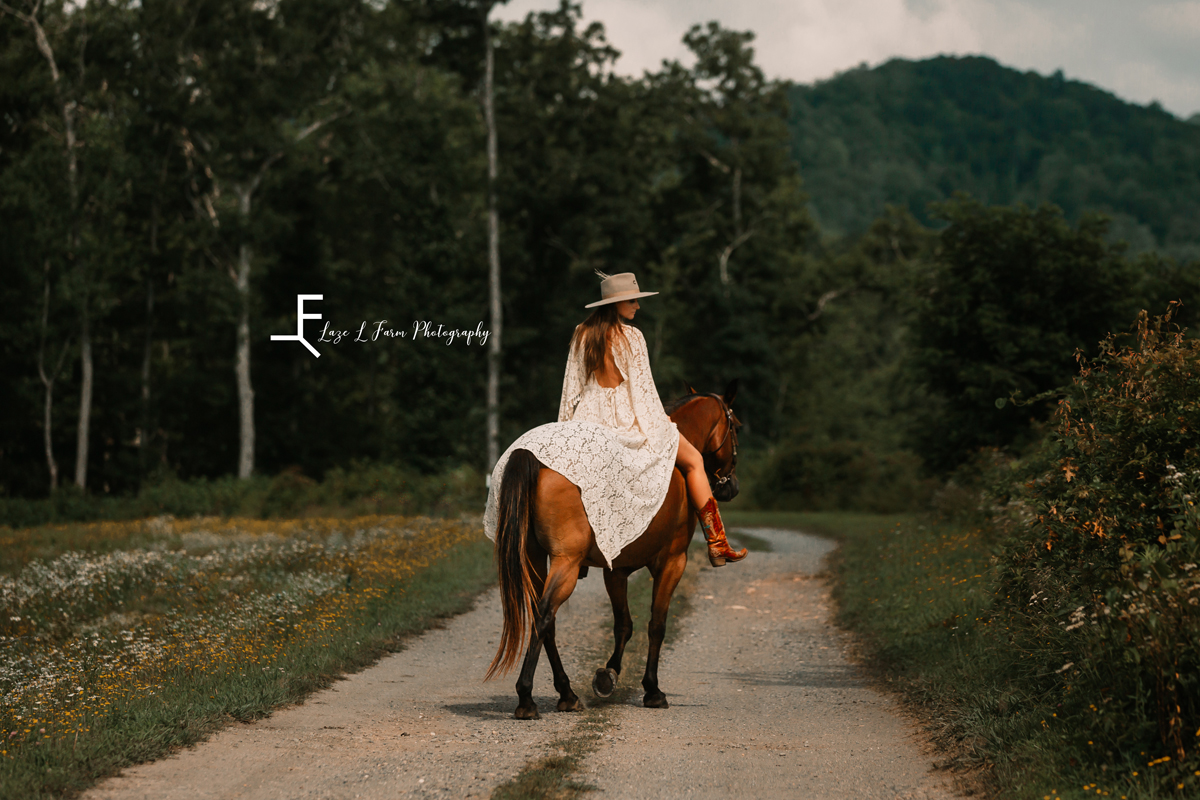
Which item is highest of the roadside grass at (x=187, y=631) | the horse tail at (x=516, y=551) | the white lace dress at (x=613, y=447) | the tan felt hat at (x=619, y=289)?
the tan felt hat at (x=619, y=289)

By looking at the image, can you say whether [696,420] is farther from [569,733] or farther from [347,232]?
[347,232]

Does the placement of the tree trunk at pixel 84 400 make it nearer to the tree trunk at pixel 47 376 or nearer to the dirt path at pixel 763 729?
the tree trunk at pixel 47 376

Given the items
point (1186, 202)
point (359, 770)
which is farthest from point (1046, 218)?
point (1186, 202)

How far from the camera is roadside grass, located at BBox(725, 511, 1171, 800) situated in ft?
17.6

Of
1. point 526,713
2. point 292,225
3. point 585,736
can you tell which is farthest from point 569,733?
point 292,225

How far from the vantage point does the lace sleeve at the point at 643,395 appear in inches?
313

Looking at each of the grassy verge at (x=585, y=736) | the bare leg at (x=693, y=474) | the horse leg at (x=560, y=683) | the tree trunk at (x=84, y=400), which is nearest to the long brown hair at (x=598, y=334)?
the bare leg at (x=693, y=474)

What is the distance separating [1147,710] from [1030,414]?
50.8ft

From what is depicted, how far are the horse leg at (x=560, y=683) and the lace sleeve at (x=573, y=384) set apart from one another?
1.62m

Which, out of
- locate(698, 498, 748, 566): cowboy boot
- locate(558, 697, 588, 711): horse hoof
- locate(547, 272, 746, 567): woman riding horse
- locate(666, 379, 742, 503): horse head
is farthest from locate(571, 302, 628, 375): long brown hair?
locate(558, 697, 588, 711): horse hoof

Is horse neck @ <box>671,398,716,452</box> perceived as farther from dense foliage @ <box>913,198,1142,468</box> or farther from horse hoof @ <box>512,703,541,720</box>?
dense foliage @ <box>913,198,1142,468</box>

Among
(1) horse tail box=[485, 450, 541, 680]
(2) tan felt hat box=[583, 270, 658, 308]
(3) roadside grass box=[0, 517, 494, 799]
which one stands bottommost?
(3) roadside grass box=[0, 517, 494, 799]

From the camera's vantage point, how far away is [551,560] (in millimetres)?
7430

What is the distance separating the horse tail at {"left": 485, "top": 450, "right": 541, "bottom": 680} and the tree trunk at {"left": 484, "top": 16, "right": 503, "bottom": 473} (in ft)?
105
